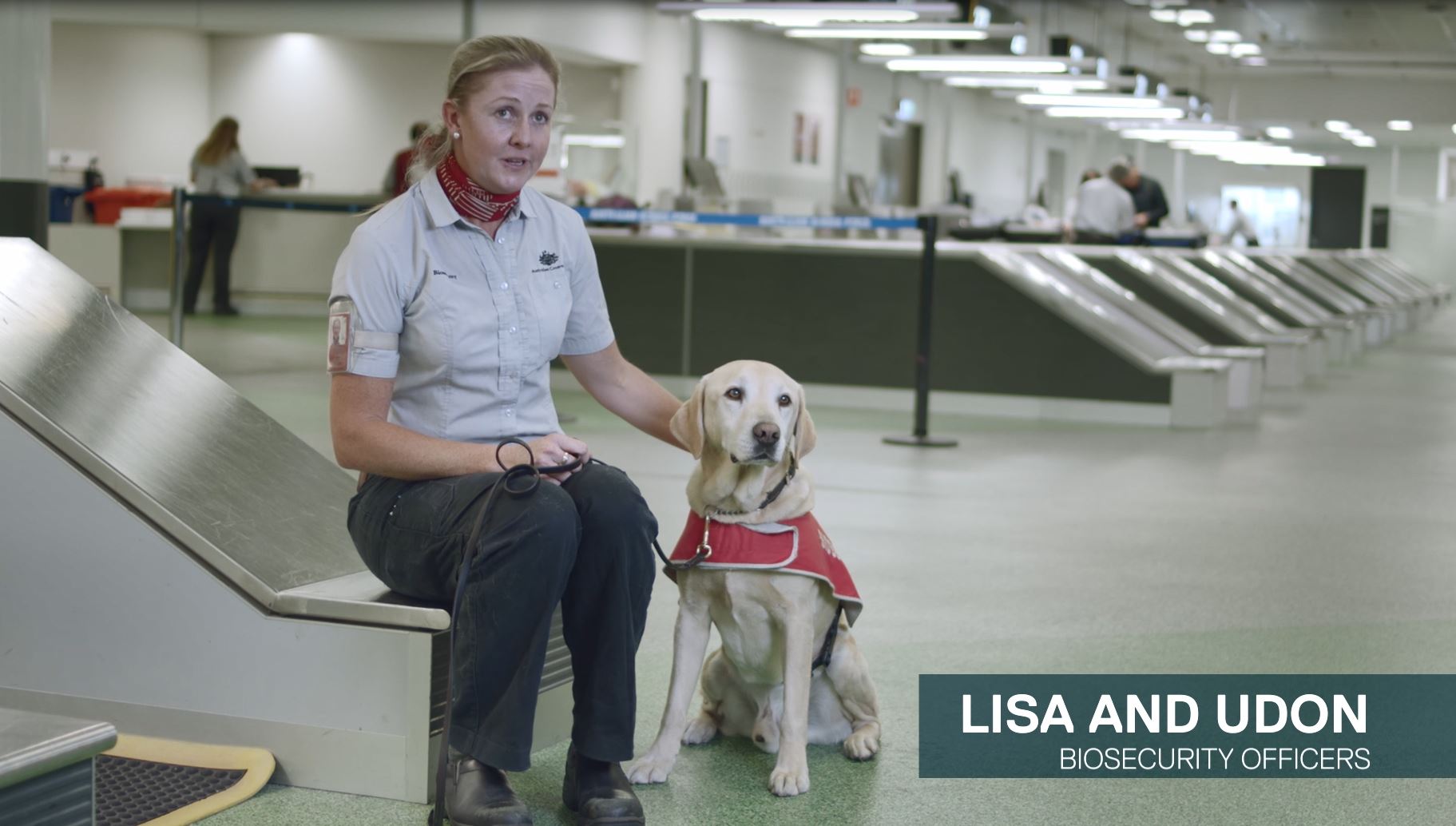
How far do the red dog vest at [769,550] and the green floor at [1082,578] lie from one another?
0.37m

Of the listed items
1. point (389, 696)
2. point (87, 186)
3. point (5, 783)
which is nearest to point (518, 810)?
point (389, 696)

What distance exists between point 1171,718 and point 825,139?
20712mm

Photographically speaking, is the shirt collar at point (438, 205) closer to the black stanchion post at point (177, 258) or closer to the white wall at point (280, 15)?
the black stanchion post at point (177, 258)

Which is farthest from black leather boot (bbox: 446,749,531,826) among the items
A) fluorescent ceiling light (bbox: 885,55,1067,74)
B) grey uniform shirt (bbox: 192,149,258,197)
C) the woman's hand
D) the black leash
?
grey uniform shirt (bbox: 192,149,258,197)

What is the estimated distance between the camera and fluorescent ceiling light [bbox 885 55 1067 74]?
1222cm

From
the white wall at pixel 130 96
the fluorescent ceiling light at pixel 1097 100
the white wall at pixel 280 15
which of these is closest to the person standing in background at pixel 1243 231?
the fluorescent ceiling light at pixel 1097 100

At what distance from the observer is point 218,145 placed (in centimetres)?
1218

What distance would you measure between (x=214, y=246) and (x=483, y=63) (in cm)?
1138

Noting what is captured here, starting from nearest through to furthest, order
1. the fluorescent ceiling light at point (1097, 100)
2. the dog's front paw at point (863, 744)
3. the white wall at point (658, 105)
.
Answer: the dog's front paw at point (863, 744) → the fluorescent ceiling light at point (1097, 100) → the white wall at point (658, 105)

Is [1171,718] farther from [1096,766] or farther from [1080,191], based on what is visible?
[1080,191]

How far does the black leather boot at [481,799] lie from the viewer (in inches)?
86.3

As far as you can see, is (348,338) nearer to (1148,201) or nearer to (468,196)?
(468,196)

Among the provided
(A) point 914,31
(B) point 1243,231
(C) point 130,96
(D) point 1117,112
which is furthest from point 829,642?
(B) point 1243,231

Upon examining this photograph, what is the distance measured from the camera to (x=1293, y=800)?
Result: 2.59m
